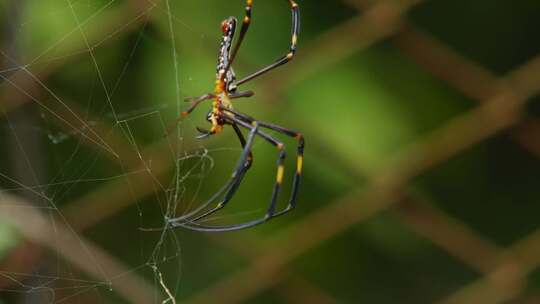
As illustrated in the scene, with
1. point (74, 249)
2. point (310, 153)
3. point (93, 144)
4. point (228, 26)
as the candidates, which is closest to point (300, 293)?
point (310, 153)

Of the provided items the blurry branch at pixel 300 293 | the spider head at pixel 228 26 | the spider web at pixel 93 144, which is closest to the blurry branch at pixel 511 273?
the blurry branch at pixel 300 293

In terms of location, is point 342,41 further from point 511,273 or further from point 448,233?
point 511,273

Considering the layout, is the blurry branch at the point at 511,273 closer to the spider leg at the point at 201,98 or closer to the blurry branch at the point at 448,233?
the blurry branch at the point at 448,233

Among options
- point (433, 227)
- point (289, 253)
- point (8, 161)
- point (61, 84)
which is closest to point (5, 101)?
point (61, 84)

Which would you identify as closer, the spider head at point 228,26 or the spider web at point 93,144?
the spider head at point 228,26

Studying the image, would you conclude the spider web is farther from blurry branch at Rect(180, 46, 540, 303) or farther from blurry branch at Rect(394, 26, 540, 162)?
blurry branch at Rect(394, 26, 540, 162)

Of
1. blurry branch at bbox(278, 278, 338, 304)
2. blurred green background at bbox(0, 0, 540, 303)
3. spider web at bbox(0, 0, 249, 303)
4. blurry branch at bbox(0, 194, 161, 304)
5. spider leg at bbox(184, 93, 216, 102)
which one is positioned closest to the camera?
spider leg at bbox(184, 93, 216, 102)

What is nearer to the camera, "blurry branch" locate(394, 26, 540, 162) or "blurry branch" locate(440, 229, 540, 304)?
"blurry branch" locate(394, 26, 540, 162)

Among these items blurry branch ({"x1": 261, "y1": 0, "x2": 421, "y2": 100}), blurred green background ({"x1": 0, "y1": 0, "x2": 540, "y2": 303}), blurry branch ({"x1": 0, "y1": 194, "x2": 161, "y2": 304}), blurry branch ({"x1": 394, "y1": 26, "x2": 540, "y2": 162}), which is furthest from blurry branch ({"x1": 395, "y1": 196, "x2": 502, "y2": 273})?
blurry branch ({"x1": 0, "y1": 194, "x2": 161, "y2": 304})
